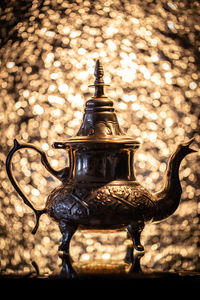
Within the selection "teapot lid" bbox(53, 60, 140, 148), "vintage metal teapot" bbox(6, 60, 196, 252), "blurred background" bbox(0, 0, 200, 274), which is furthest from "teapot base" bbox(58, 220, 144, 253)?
"blurred background" bbox(0, 0, 200, 274)

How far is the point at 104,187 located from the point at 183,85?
19.6 inches

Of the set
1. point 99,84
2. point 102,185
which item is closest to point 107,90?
point 99,84

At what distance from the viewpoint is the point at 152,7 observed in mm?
1345

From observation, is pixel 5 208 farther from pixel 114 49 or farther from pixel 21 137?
pixel 114 49

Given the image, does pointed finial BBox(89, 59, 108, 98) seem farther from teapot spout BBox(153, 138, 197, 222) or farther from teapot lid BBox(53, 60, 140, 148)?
teapot spout BBox(153, 138, 197, 222)

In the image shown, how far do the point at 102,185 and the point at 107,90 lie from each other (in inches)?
16.9

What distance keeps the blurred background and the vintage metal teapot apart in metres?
0.32

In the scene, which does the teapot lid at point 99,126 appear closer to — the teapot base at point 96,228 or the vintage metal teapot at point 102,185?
the vintage metal teapot at point 102,185

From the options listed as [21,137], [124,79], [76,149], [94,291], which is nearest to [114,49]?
[124,79]

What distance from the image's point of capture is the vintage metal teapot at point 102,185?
925 mm

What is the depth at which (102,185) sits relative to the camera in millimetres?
940

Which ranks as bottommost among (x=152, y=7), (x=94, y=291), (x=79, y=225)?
(x=94, y=291)

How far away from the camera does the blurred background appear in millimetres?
1314

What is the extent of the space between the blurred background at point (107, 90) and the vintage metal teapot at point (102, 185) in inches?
12.4
